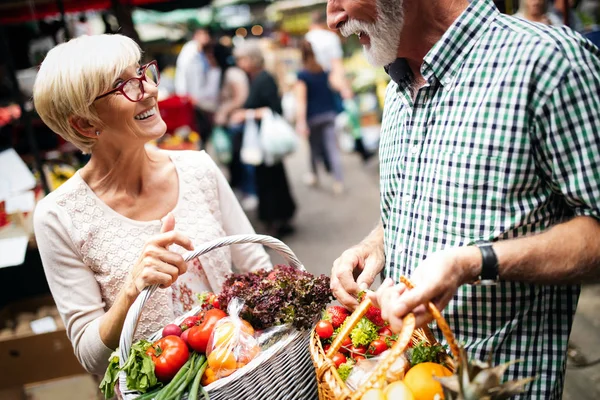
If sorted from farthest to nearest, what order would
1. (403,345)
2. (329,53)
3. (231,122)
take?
1. (329,53)
2. (231,122)
3. (403,345)

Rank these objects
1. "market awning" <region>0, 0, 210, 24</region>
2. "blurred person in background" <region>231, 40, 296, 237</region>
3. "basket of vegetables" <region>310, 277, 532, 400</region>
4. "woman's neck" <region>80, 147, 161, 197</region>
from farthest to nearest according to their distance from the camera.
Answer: "blurred person in background" <region>231, 40, 296, 237</region> < "market awning" <region>0, 0, 210, 24</region> < "woman's neck" <region>80, 147, 161, 197</region> < "basket of vegetables" <region>310, 277, 532, 400</region>

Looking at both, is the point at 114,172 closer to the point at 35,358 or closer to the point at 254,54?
the point at 35,358

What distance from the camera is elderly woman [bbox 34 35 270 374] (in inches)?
70.6

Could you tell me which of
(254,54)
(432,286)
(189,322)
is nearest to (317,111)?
(254,54)

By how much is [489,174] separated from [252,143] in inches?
198

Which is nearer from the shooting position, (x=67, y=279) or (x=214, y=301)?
(x=214, y=301)

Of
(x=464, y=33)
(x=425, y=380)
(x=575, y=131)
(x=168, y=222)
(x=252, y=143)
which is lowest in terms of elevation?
(x=252, y=143)

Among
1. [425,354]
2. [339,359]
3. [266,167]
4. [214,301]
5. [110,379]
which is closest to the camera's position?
[425,354]

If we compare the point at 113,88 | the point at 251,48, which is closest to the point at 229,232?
the point at 113,88

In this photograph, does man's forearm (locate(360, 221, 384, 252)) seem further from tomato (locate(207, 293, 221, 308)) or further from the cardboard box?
the cardboard box

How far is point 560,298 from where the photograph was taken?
1.36 meters

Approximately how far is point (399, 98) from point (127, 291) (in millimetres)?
1095

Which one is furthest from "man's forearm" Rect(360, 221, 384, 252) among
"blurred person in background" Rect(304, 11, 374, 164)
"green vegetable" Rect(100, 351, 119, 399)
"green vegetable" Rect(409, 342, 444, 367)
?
"blurred person in background" Rect(304, 11, 374, 164)

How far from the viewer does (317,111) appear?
7207mm
